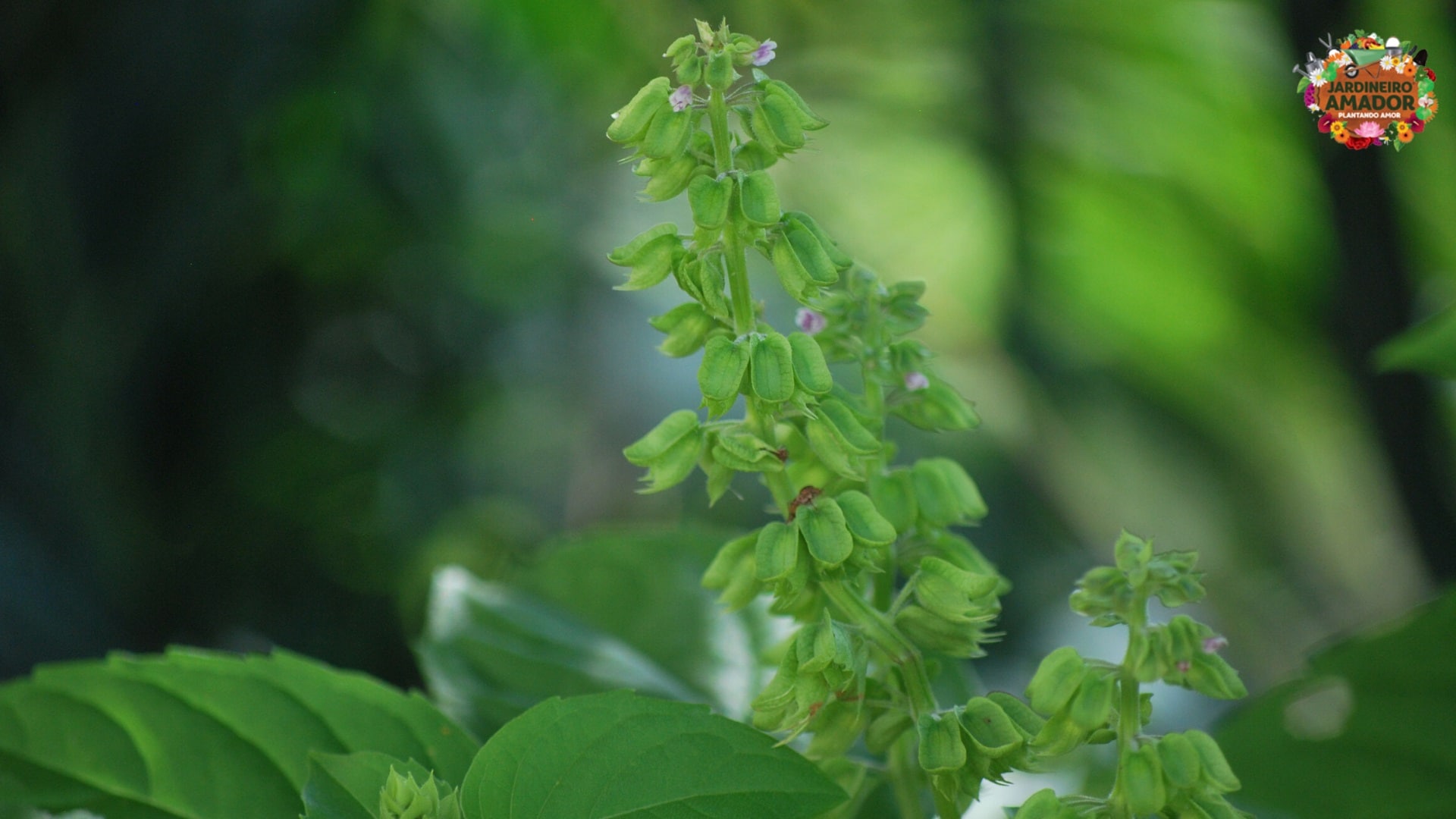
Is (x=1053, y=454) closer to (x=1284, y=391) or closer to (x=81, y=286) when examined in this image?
(x=1284, y=391)

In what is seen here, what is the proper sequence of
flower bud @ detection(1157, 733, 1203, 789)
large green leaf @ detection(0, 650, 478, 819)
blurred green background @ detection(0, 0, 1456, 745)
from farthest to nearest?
blurred green background @ detection(0, 0, 1456, 745)
large green leaf @ detection(0, 650, 478, 819)
flower bud @ detection(1157, 733, 1203, 789)

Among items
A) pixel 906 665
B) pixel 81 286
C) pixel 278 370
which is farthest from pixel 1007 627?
pixel 906 665

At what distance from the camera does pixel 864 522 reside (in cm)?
37

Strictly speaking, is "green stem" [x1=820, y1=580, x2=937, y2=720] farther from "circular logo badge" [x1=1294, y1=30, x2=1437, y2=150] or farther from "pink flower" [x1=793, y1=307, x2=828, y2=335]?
"circular logo badge" [x1=1294, y1=30, x2=1437, y2=150]

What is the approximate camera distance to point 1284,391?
195 cm

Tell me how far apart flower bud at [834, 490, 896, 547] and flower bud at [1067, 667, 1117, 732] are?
0.07 m

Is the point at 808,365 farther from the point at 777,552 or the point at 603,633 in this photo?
the point at 603,633

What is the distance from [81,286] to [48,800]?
95 centimetres

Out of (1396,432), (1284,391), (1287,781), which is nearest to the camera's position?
(1287,781)

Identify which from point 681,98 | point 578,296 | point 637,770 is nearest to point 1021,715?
point 637,770

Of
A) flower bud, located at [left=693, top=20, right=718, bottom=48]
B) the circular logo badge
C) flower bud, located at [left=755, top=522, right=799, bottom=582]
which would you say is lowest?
flower bud, located at [left=755, top=522, right=799, bottom=582]

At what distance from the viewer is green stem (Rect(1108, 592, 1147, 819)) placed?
0.36m

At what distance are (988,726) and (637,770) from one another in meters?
0.11

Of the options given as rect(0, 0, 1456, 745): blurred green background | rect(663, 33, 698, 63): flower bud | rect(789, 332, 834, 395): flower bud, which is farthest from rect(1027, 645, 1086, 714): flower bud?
rect(0, 0, 1456, 745): blurred green background
